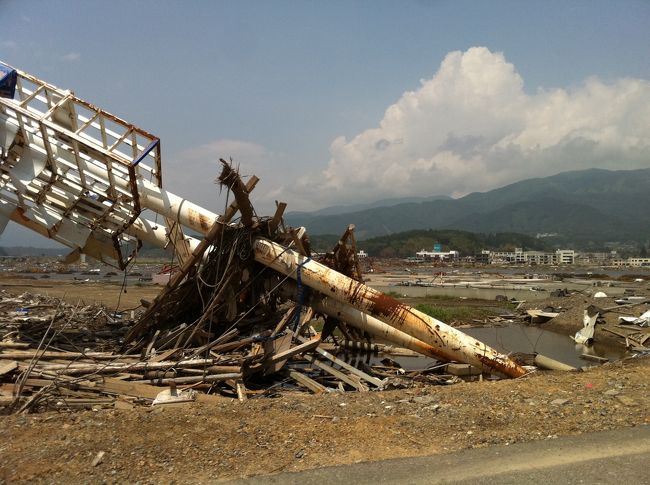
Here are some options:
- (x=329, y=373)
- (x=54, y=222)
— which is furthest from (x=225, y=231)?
(x=54, y=222)

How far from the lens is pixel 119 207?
13.8 meters

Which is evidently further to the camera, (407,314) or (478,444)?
(407,314)

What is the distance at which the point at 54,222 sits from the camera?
14.1 m

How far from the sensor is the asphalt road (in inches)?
210

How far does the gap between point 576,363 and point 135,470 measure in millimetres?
14841

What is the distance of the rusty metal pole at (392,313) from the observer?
11.9 metres

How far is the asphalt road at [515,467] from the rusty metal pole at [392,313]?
5.48 meters

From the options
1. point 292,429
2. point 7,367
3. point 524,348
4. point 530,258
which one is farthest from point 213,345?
point 530,258

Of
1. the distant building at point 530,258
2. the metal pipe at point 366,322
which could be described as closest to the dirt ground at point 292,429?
the metal pipe at point 366,322

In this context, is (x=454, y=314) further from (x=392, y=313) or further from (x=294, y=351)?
(x=294, y=351)

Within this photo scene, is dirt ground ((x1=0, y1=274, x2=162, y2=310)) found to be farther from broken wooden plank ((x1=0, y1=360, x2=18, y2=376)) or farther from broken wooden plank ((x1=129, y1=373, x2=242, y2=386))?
broken wooden plank ((x1=129, y1=373, x2=242, y2=386))

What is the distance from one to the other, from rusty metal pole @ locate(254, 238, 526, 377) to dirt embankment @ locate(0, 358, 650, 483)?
9.28ft

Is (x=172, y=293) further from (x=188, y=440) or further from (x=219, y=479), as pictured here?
(x=219, y=479)

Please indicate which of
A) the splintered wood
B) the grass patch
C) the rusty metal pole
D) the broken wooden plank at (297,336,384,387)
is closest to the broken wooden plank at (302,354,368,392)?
the splintered wood
